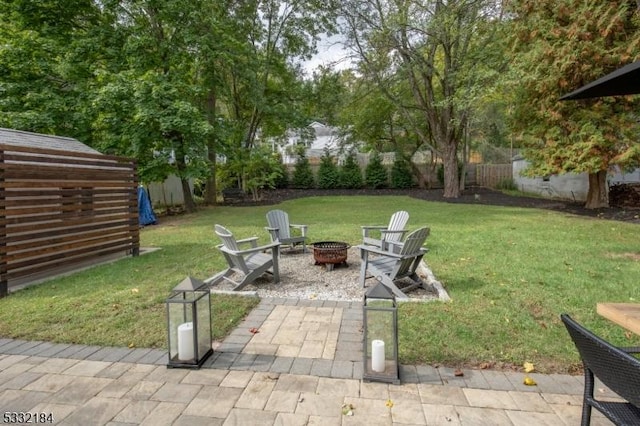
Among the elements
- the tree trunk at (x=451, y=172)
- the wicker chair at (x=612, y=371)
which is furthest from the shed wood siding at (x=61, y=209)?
the tree trunk at (x=451, y=172)

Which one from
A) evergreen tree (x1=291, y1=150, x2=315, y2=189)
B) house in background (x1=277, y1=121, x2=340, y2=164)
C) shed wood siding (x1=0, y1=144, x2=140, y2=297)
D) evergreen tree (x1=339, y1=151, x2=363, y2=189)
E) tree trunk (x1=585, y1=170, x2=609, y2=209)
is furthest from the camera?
evergreen tree (x1=291, y1=150, x2=315, y2=189)

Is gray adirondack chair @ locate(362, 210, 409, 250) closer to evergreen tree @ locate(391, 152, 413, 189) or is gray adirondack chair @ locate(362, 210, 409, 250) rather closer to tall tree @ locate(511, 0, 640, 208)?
tall tree @ locate(511, 0, 640, 208)

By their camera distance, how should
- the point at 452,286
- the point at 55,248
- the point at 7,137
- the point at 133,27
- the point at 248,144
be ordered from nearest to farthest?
1. the point at 452,286
2. the point at 55,248
3. the point at 7,137
4. the point at 133,27
5. the point at 248,144

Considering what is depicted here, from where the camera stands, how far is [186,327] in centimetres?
273

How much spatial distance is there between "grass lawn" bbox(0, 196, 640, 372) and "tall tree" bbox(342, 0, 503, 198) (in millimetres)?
7341

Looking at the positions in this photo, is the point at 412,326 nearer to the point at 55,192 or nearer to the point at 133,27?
the point at 55,192

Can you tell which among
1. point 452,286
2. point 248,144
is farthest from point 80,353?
point 248,144

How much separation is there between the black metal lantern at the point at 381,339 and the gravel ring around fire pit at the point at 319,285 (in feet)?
4.86

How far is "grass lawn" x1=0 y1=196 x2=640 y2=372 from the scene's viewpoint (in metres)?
3.03

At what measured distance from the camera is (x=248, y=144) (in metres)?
16.8

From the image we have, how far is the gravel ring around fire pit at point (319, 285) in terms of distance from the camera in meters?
4.32

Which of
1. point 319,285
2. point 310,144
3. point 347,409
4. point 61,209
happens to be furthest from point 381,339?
point 310,144

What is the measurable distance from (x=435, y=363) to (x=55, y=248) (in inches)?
213

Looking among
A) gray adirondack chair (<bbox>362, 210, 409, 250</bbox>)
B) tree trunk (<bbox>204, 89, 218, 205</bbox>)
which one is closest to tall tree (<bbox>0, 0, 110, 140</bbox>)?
tree trunk (<bbox>204, 89, 218, 205</bbox>)
